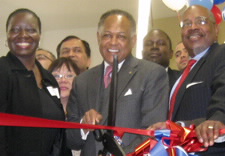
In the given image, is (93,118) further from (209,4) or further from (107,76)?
(209,4)

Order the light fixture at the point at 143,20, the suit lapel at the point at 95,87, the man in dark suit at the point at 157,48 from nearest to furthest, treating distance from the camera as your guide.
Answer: the suit lapel at the point at 95,87, the man in dark suit at the point at 157,48, the light fixture at the point at 143,20

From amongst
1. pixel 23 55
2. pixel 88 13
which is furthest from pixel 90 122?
pixel 88 13

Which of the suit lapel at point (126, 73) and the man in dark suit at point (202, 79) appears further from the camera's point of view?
the suit lapel at point (126, 73)

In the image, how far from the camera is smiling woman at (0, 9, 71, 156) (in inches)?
96.6

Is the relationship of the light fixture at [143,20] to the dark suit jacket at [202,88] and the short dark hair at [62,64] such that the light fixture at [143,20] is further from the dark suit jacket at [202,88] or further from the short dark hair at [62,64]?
the dark suit jacket at [202,88]

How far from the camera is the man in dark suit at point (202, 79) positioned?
81.1 inches

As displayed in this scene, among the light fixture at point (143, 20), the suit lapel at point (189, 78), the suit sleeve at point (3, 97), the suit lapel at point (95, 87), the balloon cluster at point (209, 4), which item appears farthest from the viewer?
the light fixture at point (143, 20)

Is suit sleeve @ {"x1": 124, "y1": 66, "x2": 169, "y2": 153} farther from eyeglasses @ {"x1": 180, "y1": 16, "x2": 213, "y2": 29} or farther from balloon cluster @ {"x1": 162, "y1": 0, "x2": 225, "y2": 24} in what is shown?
balloon cluster @ {"x1": 162, "y1": 0, "x2": 225, "y2": 24}

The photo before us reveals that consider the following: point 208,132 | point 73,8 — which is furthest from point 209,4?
point 73,8

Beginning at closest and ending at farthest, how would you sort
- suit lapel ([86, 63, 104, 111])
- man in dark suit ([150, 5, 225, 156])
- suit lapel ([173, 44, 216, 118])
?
man in dark suit ([150, 5, 225, 156]) → suit lapel ([173, 44, 216, 118]) → suit lapel ([86, 63, 104, 111])

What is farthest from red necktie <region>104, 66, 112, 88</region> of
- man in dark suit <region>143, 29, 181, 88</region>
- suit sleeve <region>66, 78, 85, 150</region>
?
man in dark suit <region>143, 29, 181, 88</region>

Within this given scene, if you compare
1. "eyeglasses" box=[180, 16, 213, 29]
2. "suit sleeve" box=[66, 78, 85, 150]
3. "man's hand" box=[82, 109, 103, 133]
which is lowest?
"suit sleeve" box=[66, 78, 85, 150]

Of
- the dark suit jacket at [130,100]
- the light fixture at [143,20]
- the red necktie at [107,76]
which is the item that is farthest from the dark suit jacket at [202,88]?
the light fixture at [143,20]

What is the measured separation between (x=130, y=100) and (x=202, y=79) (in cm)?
46
